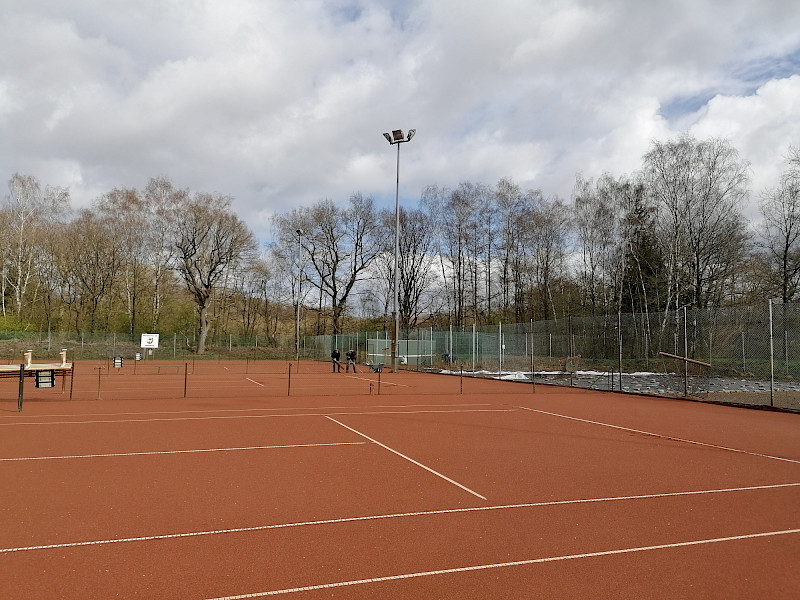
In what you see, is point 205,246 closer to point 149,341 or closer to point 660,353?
point 149,341

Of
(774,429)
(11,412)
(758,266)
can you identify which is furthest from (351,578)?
(758,266)

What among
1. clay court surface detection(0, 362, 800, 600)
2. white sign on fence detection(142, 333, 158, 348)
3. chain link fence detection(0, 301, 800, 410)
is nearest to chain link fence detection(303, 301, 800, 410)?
chain link fence detection(0, 301, 800, 410)

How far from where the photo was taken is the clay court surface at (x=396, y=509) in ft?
13.4

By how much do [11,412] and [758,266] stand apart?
37.9 meters

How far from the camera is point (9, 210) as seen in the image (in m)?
46.8

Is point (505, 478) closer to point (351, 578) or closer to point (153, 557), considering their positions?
point (351, 578)

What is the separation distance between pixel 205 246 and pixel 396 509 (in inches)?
1902

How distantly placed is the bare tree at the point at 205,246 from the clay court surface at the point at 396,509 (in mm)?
39661

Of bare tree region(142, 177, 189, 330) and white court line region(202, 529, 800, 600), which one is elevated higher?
bare tree region(142, 177, 189, 330)

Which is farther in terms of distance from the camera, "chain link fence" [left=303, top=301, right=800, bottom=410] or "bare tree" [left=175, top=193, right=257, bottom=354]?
"bare tree" [left=175, top=193, right=257, bottom=354]

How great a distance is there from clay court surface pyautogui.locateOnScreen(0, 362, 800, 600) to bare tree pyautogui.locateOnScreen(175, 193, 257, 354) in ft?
130

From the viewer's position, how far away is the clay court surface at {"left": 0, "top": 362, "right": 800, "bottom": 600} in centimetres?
407

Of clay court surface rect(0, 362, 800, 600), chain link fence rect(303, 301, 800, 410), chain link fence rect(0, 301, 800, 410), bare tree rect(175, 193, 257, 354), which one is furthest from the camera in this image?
bare tree rect(175, 193, 257, 354)

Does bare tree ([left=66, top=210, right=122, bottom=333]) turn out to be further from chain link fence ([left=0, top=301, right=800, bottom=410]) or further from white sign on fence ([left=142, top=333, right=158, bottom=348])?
white sign on fence ([left=142, top=333, right=158, bottom=348])
